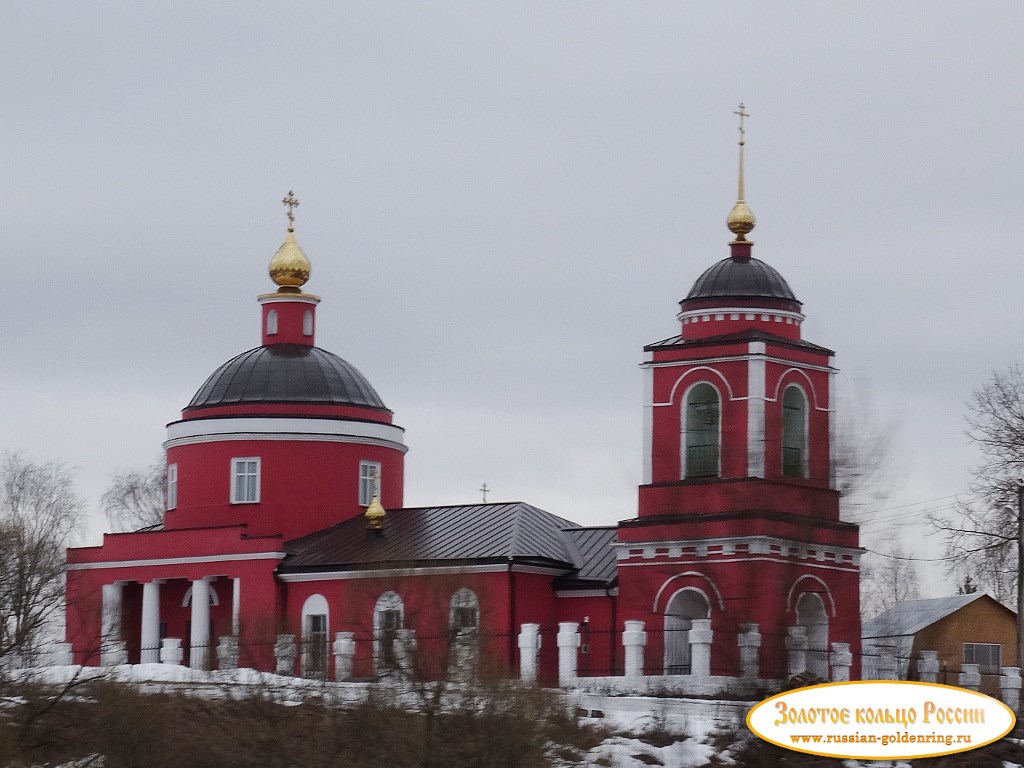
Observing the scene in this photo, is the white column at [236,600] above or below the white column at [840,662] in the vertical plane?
above

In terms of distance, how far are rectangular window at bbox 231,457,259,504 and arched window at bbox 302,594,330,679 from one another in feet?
13.0

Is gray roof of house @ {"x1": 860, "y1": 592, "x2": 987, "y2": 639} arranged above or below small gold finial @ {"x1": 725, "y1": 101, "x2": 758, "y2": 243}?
below

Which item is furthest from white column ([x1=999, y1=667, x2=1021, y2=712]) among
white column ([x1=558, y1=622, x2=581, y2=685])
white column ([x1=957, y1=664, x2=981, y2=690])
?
white column ([x1=558, y1=622, x2=581, y2=685])

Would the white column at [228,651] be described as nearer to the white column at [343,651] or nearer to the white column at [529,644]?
the white column at [343,651]

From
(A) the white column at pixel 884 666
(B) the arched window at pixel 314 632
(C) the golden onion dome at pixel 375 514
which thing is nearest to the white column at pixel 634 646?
(A) the white column at pixel 884 666

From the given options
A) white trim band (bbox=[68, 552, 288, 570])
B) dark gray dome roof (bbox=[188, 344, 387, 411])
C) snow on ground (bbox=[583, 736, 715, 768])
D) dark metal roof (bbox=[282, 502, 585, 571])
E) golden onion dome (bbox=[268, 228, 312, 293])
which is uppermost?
golden onion dome (bbox=[268, 228, 312, 293])

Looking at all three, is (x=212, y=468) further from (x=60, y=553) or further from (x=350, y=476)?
(x=60, y=553)

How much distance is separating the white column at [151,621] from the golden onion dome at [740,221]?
15.3 m

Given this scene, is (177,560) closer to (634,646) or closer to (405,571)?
(405,571)

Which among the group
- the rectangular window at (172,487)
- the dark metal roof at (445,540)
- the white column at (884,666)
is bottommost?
the white column at (884,666)

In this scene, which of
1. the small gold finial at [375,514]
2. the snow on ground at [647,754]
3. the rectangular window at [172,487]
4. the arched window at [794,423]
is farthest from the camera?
the rectangular window at [172,487]

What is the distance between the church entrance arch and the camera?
35938 millimetres

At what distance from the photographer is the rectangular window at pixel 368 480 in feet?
153

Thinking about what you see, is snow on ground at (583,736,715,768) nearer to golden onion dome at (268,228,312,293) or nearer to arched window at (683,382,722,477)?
arched window at (683,382,722,477)
